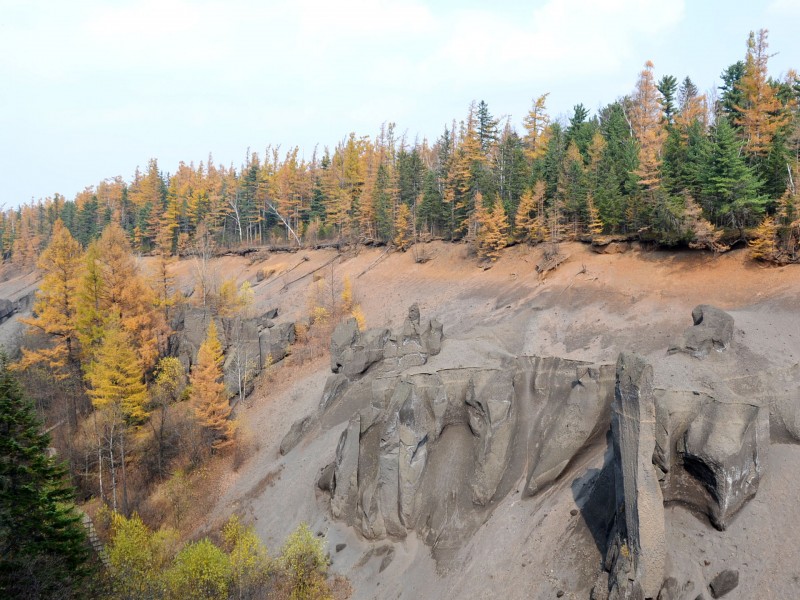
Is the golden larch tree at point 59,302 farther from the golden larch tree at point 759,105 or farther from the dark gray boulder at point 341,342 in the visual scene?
the golden larch tree at point 759,105

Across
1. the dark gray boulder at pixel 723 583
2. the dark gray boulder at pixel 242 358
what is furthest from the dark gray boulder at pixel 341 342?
the dark gray boulder at pixel 723 583

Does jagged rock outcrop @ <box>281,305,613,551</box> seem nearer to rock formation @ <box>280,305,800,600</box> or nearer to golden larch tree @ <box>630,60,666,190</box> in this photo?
rock formation @ <box>280,305,800,600</box>

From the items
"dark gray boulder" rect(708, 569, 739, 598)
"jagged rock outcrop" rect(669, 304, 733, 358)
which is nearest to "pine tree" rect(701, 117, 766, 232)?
"jagged rock outcrop" rect(669, 304, 733, 358)

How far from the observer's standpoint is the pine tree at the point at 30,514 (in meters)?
14.8

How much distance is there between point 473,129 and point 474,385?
54141 millimetres

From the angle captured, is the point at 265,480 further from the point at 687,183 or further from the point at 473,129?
the point at 473,129

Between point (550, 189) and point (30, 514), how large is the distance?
5122cm

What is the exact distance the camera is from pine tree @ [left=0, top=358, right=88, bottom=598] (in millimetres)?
14781

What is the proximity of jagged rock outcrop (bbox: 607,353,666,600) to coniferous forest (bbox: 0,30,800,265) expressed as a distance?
27997mm

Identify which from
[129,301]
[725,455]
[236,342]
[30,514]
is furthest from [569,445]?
[129,301]

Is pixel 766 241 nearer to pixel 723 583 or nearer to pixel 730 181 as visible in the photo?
pixel 730 181

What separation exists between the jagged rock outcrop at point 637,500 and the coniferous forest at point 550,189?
91.9 ft

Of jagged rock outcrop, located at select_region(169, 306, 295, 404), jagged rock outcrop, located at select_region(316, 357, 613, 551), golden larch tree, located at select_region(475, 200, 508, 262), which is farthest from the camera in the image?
golden larch tree, located at select_region(475, 200, 508, 262)

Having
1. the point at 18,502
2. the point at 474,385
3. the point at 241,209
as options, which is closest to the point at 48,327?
the point at 18,502
